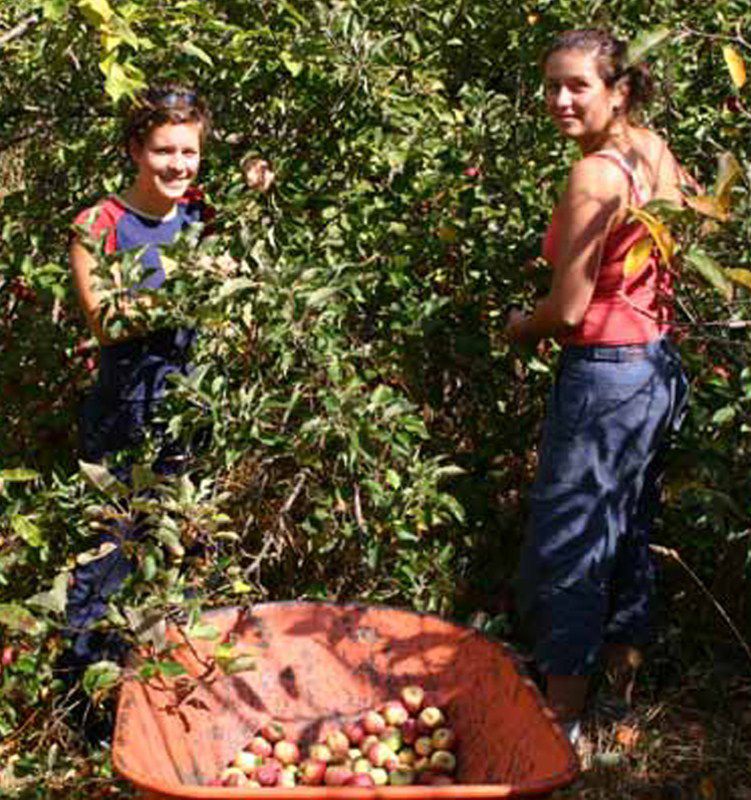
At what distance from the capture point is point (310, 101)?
3.49 meters

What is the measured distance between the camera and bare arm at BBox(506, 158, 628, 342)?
282 centimetres

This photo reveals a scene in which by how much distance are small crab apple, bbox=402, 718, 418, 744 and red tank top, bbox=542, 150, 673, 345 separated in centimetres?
86

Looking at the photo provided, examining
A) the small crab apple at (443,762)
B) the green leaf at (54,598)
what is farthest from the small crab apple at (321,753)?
the green leaf at (54,598)

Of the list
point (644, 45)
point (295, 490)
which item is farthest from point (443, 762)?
point (644, 45)

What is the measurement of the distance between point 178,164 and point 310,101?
49 cm

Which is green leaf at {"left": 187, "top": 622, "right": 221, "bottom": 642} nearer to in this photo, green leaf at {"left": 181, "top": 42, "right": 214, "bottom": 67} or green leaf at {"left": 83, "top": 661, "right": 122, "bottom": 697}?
green leaf at {"left": 83, "top": 661, "right": 122, "bottom": 697}

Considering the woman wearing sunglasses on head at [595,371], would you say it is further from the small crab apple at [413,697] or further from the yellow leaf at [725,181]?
the yellow leaf at [725,181]

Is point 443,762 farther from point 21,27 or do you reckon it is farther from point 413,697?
point 21,27

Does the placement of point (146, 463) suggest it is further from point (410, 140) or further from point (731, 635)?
point (731, 635)

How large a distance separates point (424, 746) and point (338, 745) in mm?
183

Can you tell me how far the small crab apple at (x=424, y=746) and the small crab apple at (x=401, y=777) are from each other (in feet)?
0.16

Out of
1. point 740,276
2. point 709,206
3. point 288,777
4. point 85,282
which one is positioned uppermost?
point 709,206

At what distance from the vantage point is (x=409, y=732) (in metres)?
3.01

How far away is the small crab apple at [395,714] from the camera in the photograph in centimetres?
303
